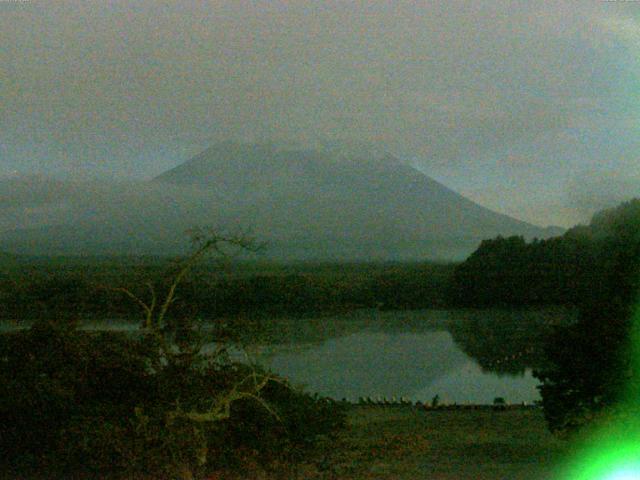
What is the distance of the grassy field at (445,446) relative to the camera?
827cm

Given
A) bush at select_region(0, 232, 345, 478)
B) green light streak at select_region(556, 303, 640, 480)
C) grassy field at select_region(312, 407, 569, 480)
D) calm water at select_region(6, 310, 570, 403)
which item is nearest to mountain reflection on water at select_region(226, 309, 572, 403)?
calm water at select_region(6, 310, 570, 403)

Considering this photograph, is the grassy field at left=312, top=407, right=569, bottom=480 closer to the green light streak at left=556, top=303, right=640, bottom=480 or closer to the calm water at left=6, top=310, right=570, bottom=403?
the green light streak at left=556, top=303, right=640, bottom=480

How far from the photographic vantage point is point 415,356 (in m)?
19.9

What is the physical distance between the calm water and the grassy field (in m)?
2.20

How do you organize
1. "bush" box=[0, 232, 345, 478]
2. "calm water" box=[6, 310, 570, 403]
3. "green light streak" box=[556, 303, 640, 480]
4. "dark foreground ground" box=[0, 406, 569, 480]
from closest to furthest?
"bush" box=[0, 232, 345, 478], "dark foreground ground" box=[0, 406, 569, 480], "green light streak" box=[556, 303, 640, 480], "calm water" box=[6, 310, 570, 403]

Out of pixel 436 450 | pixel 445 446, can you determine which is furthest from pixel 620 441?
pixel 445 446

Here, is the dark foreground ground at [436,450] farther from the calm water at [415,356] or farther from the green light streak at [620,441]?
the calm water at [415,356]

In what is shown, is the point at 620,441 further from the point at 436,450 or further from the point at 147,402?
the point at 147,402

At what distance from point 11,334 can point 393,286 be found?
22.0 meters

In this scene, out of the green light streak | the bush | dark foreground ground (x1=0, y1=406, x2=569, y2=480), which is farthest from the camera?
the green light streak

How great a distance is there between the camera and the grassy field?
827cm

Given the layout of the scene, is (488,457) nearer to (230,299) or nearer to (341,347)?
(230,299)

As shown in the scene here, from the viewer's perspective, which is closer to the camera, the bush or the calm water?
the bush

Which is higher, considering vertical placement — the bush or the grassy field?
the bush
